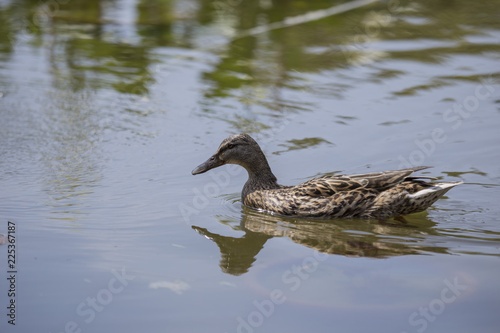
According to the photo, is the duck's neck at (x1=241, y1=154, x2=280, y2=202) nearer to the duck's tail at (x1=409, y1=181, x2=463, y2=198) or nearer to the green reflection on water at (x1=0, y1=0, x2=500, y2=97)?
the duck's tail at (x1=409, y1=181, x2=463, y2=198)

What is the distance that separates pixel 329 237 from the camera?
26.1 ft

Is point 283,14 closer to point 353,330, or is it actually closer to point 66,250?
point 66,250

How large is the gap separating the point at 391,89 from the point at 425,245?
5759 mm

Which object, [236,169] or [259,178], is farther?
[236,169]

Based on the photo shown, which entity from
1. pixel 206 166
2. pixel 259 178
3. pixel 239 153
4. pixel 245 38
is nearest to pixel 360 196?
pixel 259 178

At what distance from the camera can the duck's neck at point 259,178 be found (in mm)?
9188

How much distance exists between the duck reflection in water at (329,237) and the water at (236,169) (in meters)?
0.03

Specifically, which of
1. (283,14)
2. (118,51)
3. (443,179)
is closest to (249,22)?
(283,14)

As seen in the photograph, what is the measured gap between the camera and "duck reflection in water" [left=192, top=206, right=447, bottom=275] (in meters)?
7.45

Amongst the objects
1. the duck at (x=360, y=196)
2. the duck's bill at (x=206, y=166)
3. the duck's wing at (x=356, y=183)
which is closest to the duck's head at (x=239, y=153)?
the duck's bill at (x=206, y=166)

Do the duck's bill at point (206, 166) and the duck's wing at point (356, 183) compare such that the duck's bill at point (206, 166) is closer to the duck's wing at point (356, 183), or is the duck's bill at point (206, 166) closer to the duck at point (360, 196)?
the duck at point (360, 196)

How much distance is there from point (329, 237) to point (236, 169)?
2821 millimetres

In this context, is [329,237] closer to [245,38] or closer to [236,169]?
[236,169]

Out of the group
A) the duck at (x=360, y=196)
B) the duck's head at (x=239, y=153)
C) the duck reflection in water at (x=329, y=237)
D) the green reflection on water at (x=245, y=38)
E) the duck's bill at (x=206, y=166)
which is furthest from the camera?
the green reflection on water at (x=245, y=38)
